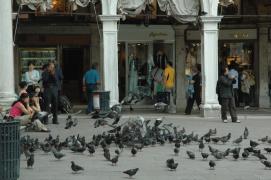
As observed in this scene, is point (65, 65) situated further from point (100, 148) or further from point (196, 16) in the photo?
point (100, 148)

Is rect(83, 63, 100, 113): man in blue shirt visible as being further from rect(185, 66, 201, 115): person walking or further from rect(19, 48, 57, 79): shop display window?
rect(19, 48, 57, 79): shop display window

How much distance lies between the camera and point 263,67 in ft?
97.4

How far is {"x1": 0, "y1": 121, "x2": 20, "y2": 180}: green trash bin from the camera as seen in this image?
35.4 ft

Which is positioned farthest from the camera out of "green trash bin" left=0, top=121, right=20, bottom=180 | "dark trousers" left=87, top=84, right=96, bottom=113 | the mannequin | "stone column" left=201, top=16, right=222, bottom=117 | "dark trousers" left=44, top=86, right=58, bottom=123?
the mannequin

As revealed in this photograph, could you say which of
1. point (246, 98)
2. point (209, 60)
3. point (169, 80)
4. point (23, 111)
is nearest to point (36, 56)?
point (169, 80)

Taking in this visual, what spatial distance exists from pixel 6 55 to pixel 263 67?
13.5m

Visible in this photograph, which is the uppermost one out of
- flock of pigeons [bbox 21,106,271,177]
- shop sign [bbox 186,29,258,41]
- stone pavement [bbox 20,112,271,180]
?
shop sign [bbox 186,29,258,41]

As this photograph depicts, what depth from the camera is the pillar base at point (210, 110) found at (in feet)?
78.4

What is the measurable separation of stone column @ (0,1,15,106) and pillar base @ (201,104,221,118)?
718cm

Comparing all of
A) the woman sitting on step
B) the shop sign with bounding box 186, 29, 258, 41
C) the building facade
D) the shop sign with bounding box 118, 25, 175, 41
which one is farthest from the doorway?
the woman sitting on step

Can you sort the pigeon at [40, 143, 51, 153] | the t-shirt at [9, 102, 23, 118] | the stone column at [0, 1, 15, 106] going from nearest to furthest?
the pigeon at [40, 143, 51, 153]
the t-shirt at [9, 102, 23, 118]
the stone column at [0, 1, 15, 106]

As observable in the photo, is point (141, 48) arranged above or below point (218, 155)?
above

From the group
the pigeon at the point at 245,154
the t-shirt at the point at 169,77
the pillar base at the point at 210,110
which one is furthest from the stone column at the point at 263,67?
the pigeon at the point at 245,154

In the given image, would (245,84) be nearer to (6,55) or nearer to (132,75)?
(132,75)
